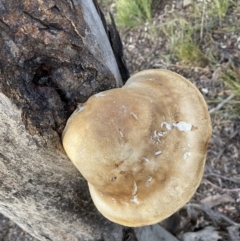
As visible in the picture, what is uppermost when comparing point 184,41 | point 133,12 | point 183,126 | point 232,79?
point 183,126

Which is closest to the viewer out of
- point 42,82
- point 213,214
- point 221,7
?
point 42,82

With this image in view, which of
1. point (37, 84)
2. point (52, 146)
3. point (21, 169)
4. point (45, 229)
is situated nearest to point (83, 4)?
point (37, 84)

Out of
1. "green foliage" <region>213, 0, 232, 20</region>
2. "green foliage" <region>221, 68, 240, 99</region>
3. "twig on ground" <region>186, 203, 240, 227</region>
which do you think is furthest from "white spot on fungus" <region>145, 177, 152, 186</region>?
"green foliage" <region>213, 0, 232, 20</region>

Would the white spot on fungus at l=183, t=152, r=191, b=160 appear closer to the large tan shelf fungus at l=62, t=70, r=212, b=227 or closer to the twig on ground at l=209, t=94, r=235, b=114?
the large tan shelf fungus at l=62, t=70, r=212, b=227

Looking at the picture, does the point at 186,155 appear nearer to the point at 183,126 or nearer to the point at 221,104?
the point at 183,126

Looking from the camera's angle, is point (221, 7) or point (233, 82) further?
point (221, 7)

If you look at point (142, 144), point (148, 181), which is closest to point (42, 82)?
point (142, 144)

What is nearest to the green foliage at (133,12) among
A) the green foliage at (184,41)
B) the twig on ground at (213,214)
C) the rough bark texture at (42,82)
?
the green foliage at (184,41)

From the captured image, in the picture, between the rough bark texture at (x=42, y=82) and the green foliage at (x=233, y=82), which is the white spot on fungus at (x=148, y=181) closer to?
the rough bark texture at (x=42, y=82)
